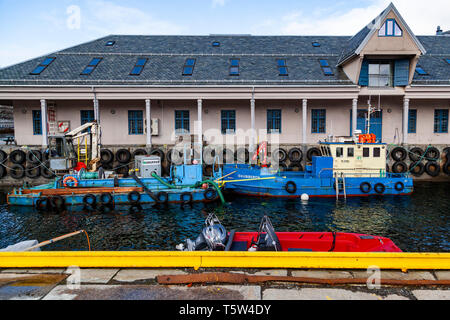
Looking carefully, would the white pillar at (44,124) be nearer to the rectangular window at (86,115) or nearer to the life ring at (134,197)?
the rectangular window at (86,115)

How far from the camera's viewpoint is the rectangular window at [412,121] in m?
25.3

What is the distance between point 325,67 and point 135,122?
1657 centimetres

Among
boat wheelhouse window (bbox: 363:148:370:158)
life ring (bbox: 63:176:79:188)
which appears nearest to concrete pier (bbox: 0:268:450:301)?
life ring (bbox: 63:176:79:188)

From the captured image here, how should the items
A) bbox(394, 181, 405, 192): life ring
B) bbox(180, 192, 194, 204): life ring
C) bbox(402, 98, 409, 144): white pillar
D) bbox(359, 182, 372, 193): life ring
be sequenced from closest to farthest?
bbox(180, 192, 194, 204): life ring → bbox(359, 182, 372, 193): life ring → bbox(394, 181, 405, 192): life ring → bbox(402, 98, 409, 144): white pillar

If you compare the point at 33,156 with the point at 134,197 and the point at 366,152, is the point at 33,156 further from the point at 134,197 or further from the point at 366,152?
the point at 366,152

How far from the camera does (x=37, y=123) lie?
24531 millimetres

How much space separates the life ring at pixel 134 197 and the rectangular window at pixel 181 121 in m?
9.79

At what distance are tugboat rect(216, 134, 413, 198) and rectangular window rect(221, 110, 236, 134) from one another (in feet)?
24.3

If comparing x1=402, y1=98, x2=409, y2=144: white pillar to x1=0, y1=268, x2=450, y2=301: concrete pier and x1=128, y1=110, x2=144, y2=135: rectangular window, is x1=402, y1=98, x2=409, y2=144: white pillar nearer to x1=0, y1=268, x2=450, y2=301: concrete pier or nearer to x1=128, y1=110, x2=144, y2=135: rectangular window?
x1=128, y1=110, x2=144, y2=135: rectangular window

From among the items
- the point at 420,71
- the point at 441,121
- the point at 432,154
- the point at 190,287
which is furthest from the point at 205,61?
the point at 190,287

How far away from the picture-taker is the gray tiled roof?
23219mm

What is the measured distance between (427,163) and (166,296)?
2448 centimetres

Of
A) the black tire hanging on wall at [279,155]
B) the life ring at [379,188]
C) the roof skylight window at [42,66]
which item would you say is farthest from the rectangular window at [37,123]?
the life ring at [379,188]

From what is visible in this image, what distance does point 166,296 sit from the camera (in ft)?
14.2
